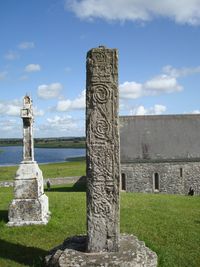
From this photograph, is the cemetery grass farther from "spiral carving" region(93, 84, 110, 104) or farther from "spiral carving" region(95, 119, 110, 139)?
"spiral carving" region(93, 84, 110, 104)

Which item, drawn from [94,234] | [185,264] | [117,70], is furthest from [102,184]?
[185,264]

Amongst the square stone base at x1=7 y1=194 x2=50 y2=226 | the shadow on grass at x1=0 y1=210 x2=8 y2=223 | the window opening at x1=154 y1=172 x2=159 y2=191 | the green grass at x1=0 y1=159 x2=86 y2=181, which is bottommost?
the green grass at x1=0 y1=159 x2=86 y2=181

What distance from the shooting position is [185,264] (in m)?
7.29

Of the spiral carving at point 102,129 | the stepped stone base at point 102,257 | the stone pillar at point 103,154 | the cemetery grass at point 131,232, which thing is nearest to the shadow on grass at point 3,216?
the cemetery grass at point 131,232

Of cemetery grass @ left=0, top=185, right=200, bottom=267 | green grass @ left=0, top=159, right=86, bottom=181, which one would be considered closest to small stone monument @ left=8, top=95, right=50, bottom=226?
cemetery grass @ left=0, top=185, right=200, bottom=267

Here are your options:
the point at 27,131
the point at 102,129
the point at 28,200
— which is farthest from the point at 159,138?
the point at 102,129

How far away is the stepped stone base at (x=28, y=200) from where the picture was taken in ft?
33.2

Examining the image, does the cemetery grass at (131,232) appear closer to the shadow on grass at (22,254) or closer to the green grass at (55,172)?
the shadow on grass at (22,254)

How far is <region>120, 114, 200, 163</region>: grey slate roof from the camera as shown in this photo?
2817 cm

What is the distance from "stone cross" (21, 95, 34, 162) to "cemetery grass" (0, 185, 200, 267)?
2.08m

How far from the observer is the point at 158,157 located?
2816 cm

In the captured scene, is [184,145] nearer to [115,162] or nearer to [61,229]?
[61,229]

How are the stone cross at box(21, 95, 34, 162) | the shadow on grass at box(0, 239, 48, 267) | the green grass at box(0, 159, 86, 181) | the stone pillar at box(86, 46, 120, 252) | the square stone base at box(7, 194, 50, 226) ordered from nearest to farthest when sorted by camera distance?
the stone pillar at box(86, 46, 120, 252) → the shadow on grass at box(0, 239, 48, 267) → the square stone base at box(7, 194, 50, 226) → the stone cross at box(21, 95, 34, 162) → the green grass at box(0, 159, 86, 181)

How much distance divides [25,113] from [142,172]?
1855 cm
